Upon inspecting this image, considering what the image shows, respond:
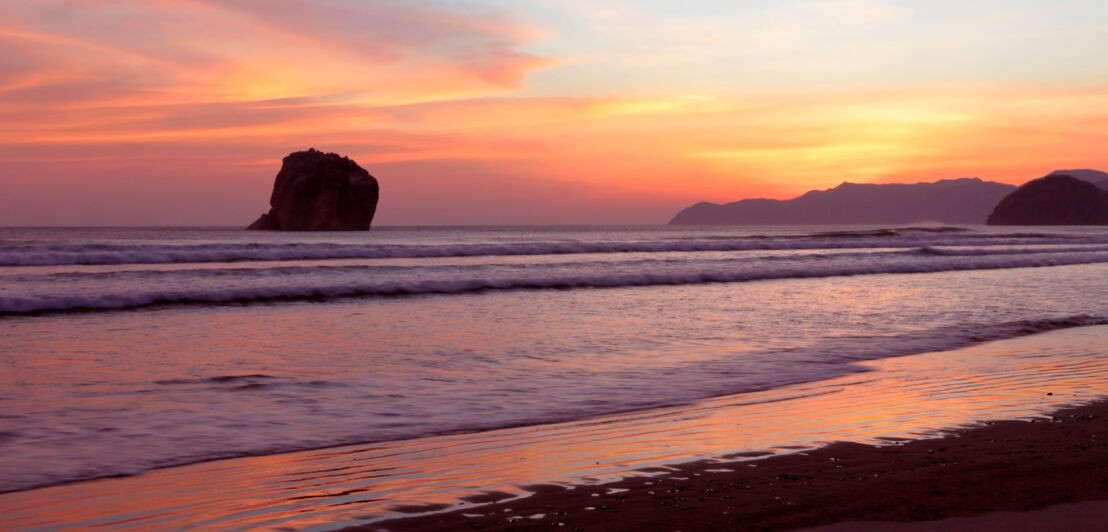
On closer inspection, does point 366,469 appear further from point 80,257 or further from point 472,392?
point 80,257

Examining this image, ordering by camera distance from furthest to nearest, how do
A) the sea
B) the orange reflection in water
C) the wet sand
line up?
1. the sea
2. the orange reflection in water
3. the wet sand

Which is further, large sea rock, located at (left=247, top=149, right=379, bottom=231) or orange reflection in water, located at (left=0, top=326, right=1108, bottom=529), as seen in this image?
large sea rock, located at (left=247, top=149, right=379, bottom=231)

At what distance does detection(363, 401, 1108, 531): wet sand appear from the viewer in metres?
3.89

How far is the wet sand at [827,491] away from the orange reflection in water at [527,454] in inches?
11.0

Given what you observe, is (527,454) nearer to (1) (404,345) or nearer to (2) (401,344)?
(1) (404,345)

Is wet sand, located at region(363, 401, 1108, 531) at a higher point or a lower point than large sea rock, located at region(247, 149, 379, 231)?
lower

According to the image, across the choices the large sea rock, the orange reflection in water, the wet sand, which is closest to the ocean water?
the orange reflection in water

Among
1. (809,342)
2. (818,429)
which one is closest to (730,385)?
(818,429)

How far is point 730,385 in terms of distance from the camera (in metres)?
7.95

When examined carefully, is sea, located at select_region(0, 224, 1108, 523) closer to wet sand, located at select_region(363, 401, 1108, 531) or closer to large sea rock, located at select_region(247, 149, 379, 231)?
wet sand, located at select_region(363, 401, 1108, 531)

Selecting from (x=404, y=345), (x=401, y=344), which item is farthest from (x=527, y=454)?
(x=401, y=344)

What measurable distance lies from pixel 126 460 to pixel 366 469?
4.90 ft

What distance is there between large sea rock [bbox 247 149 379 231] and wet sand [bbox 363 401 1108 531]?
128769 millimetres

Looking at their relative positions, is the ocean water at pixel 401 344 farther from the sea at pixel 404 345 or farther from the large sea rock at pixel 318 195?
the large sea rock at pixel 318 195
